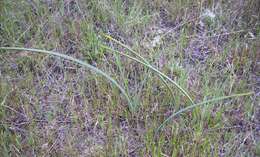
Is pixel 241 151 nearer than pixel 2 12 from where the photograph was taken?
Yes

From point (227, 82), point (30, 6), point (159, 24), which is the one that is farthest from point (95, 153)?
point (30, 6)

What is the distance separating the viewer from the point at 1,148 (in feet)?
4.80

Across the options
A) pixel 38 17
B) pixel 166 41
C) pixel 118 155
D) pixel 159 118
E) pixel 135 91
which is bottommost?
pixel 118 155

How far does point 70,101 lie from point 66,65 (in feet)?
0.82

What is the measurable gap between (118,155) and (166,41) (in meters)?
0.71

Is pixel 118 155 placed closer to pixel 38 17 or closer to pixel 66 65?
pixel 66 65

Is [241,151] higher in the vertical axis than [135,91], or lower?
lower

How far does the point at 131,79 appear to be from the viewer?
5.64ft

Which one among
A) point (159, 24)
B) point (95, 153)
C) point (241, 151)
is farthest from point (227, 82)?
point (95, 153)

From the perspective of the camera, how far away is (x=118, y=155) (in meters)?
1.44

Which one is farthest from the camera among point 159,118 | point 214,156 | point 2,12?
point 2,12

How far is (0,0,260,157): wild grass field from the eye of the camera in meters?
1.46

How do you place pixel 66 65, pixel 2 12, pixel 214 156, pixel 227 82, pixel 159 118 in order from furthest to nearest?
pixel 2 12
pixel 66 65
pixel 227 82
pixel 159 118
pixel 214 156

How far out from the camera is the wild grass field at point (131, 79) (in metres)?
1.46
